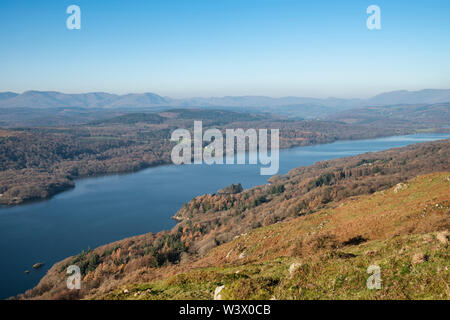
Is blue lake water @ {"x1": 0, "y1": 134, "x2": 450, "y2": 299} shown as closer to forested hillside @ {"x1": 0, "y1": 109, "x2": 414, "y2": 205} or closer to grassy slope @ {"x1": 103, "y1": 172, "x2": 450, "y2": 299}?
forested hillside @ {"x1": 0, "y1": 109, "x2": 414, "y2": 205}

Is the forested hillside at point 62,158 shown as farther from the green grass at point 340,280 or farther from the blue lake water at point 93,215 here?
the green grass at point 340,280

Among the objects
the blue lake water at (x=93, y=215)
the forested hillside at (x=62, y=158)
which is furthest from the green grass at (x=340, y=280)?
the forested hillside at (x=62, y=158)

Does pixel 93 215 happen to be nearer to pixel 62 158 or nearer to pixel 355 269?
pixel 355 269

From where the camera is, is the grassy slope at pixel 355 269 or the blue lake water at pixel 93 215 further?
the blue lake water at pixel 93 215

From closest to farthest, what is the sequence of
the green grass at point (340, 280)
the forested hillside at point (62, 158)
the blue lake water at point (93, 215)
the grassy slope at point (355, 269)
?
the green grass at point (340, 280), the grassy slope at point (355, 269), the blue lake water at point (93, 215), the forested hillside at point (62, 158)

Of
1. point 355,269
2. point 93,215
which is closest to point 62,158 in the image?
point 93,215
